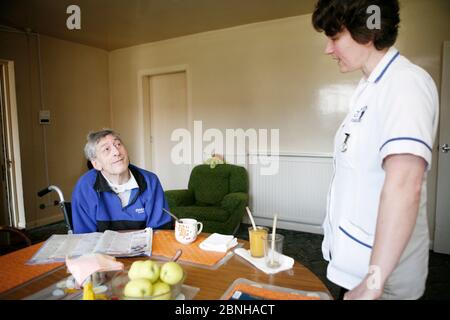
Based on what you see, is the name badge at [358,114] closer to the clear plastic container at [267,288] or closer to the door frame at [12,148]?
the clear plastic container at [267,288]

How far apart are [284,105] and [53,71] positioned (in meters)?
3.08

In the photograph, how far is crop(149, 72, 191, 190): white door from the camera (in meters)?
4.33

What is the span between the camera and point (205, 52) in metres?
3.94

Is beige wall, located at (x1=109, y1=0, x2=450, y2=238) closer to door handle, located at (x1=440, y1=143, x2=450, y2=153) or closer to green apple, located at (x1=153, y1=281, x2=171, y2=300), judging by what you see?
door handle, located at (x1=440, y1=143, x2=450, y2=153)

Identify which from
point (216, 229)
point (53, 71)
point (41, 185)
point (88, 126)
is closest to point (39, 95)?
point (53, 71)

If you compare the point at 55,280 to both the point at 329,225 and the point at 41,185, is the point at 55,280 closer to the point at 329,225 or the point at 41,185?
the point at 329,225

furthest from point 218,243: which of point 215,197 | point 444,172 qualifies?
point 444,172

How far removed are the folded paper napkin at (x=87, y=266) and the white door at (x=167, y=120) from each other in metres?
3.34

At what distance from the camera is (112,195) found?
1.53 meters

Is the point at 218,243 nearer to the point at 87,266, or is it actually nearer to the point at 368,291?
the point at 87,266

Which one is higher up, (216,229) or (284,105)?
(284,105)

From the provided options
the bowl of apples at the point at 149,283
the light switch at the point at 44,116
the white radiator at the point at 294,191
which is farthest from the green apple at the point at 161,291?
the light switch at the point at 44,116

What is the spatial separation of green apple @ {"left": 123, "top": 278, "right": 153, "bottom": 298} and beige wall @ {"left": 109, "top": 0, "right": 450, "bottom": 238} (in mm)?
2978

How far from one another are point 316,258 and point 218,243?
6.29 feet
